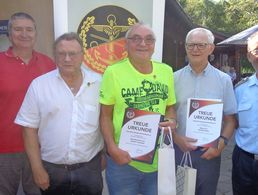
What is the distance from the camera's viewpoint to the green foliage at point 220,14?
39450 mm

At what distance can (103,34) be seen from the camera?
3.71m

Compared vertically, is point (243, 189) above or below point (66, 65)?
below

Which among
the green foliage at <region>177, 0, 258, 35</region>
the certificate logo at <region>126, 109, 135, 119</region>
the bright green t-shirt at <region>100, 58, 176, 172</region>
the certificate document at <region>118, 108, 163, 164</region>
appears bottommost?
the certificate document at <region>118, 108, 163, 164</region>

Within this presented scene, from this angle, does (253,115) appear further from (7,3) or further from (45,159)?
(7,3)

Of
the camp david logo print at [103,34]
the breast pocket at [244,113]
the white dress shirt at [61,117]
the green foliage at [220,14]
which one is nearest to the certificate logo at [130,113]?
the white dress shirt at [61,117]

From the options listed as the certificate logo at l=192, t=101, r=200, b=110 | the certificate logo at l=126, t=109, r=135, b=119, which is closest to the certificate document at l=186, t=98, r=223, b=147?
the certificate logo at l=192, t=101, r=200, b=110

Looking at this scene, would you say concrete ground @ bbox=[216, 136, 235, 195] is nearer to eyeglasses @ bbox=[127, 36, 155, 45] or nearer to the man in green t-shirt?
the man in green t-shirt

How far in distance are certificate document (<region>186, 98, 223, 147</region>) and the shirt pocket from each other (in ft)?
2.29

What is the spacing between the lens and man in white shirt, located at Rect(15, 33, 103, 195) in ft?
8.45

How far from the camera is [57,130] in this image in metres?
2.59

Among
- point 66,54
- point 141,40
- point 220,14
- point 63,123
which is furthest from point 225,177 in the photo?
point 220,14

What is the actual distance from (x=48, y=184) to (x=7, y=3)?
105 inches

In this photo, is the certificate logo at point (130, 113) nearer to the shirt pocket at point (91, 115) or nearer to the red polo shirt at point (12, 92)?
the shirt pocket at point (91, 115)

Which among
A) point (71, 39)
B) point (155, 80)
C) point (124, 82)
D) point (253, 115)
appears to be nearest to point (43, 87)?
point (71, 39)
